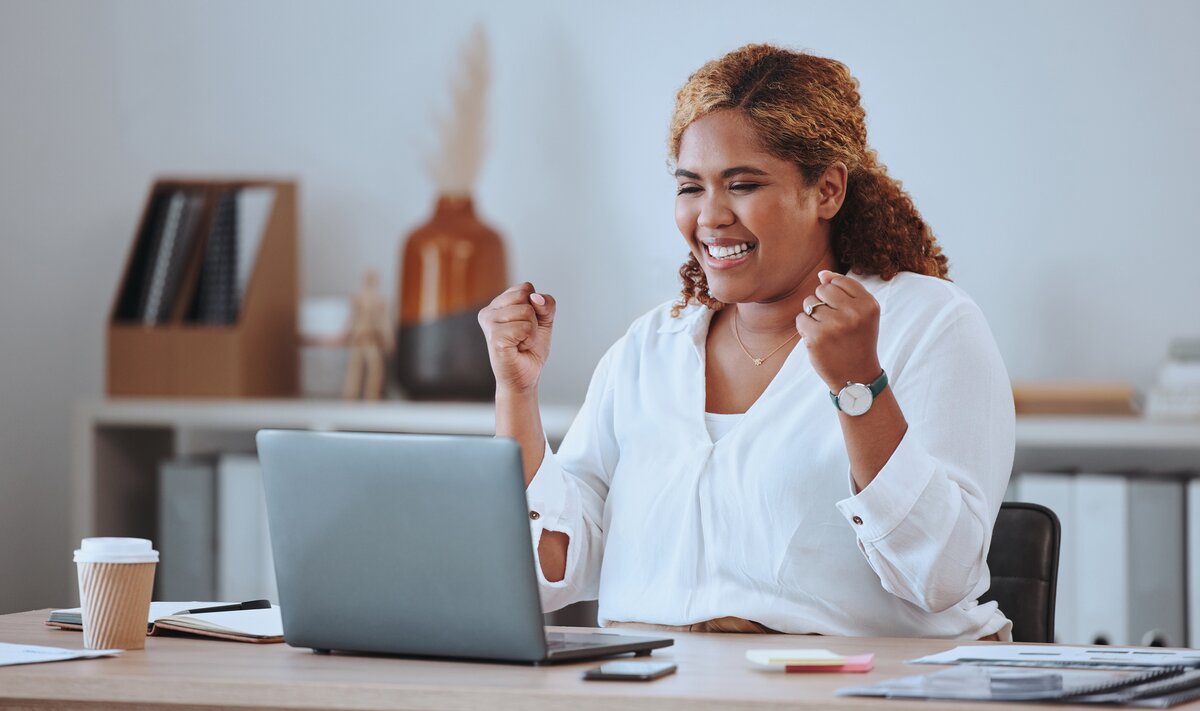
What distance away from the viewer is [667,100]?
3082 mm

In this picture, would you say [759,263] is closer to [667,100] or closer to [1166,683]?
[1166,683]

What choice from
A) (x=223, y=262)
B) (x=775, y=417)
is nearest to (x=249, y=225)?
(x=223, y=262)

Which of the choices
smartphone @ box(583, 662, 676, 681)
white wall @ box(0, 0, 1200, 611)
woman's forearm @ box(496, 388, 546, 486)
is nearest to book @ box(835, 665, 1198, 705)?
smartphone @ box(583, 662, 676, 681)

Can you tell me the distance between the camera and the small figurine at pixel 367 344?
3.10 m

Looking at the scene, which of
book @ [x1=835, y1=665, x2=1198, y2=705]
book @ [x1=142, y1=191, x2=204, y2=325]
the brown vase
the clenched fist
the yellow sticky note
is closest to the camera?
book @ [x1=835, y1=665, x2=1198, y2=705]

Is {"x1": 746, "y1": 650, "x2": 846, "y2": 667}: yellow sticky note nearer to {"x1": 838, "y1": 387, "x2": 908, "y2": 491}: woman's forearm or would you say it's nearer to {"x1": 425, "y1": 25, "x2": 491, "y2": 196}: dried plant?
{"x1": 838, "y1": 387, "x2": 908, "y2": 491}: woman's forearm

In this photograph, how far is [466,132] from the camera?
10.1ft

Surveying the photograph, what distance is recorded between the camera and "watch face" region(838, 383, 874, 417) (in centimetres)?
146

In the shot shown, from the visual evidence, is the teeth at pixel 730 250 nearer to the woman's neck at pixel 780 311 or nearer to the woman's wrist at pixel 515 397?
the woman's neck at pixel 780 311

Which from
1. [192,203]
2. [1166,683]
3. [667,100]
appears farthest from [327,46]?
[1166,683]

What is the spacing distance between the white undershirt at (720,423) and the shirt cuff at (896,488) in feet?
1.02

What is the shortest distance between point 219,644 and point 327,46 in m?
2.09

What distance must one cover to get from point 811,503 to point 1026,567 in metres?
0.29

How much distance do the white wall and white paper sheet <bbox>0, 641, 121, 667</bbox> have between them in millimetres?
1849
